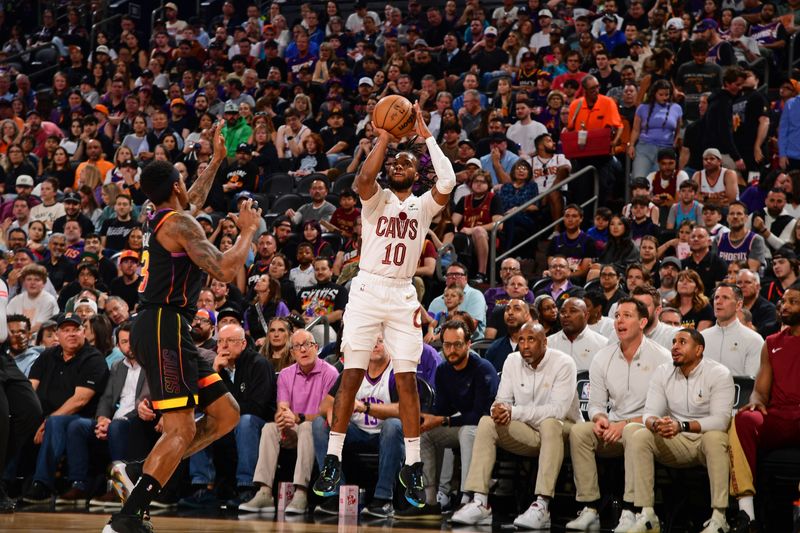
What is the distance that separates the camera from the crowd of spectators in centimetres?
946

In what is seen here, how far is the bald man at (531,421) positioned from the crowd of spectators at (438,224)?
0.02m

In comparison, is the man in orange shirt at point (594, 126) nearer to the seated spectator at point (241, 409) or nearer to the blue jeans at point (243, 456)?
the seated spectator at point (241, 409)

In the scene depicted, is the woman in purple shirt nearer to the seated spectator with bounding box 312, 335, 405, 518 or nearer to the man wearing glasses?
the man wearing glasses

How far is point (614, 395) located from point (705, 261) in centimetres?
289

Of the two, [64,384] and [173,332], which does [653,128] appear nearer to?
[64,384]

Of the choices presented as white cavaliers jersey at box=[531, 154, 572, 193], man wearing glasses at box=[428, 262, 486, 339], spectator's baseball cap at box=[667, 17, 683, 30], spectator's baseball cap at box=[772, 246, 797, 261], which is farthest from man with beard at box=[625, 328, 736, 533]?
spectator's baseball cap at box=[667, 17, 683, 30]

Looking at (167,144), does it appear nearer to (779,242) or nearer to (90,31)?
(90,31)

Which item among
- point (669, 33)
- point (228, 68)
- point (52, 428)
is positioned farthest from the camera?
point (228, 68)

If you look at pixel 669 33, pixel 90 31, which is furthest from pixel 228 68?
Result: pixel 669 33

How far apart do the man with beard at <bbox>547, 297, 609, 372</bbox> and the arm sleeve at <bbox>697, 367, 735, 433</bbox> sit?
5.05 ft

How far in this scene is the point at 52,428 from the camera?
10.7m

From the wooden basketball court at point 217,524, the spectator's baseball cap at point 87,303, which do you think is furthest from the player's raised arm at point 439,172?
the spectator's baseball cap at point 87,303

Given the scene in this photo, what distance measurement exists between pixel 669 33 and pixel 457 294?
6.49 meters

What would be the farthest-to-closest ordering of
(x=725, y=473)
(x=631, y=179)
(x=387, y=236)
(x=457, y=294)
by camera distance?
1. (x=631, y=179)
2. (x=457, y=294)
3. (x=725, y=473)
4. (x=387, y=236)
